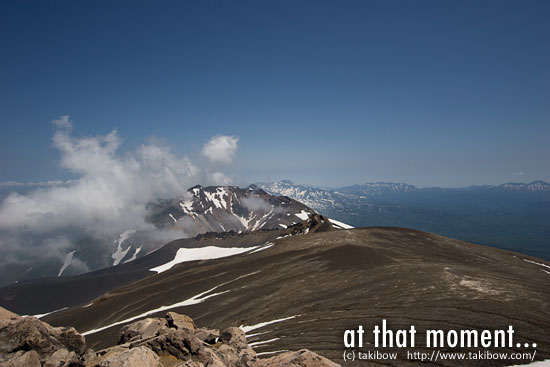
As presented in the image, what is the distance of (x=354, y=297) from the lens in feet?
95.1

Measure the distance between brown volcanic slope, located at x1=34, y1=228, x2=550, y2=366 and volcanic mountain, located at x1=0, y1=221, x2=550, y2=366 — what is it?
0.29 ft

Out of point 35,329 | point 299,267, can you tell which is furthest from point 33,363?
point 299,267

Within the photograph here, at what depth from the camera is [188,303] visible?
4862 cm

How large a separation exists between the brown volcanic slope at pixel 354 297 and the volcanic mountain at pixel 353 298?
9 cm

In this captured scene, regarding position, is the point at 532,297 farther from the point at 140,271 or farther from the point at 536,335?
the point at 140,271

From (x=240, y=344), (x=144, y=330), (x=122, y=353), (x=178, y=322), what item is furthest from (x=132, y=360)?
(x=178, y=322)

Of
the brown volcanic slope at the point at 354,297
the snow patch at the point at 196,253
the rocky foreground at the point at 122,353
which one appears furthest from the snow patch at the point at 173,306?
the snow patch at the point at 196,253

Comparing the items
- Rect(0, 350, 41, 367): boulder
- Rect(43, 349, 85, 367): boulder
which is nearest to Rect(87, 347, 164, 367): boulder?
Rect(43, 349, 85, 367): boulder

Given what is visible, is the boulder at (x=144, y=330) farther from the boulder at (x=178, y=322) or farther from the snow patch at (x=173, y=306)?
the snow patch at (x=173, y=306)

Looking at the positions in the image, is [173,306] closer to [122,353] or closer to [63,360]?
[63,360]

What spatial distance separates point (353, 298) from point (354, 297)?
1.01ft

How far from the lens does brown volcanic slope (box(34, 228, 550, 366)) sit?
63.5ft

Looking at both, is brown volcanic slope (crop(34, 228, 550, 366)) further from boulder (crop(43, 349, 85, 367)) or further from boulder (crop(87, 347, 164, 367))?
boulder (crop(43, 349, 85, 367))
